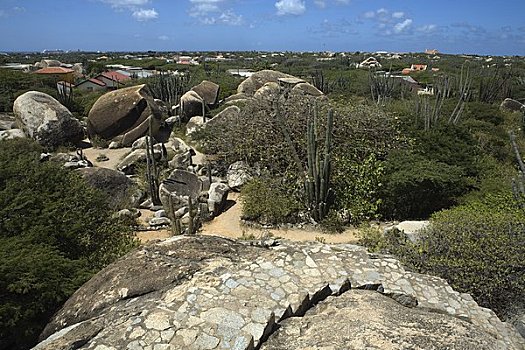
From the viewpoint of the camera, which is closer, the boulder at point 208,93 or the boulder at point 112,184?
the boulder at point 112,184

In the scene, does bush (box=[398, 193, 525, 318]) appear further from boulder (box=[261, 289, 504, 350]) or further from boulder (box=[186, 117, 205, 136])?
boulder (box=[186, 117, 205, 136])

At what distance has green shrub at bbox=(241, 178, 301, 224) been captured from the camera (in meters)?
9.45

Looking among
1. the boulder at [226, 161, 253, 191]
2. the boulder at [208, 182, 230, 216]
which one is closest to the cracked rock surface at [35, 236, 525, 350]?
the boulder at [208, 182, 230, 216]

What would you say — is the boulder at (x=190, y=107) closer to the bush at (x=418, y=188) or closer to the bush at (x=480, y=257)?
the bush at (x=418, y=188)

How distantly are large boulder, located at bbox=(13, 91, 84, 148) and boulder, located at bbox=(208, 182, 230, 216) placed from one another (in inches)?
319

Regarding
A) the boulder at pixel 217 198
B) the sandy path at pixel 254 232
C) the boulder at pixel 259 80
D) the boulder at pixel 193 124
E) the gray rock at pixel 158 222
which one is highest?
the boulder at pixel 259 80

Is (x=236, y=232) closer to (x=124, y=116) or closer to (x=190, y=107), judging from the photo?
(x=124, y=116)

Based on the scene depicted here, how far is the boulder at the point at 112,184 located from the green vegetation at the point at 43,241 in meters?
2.50

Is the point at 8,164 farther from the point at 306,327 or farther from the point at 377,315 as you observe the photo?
the point at 377,315

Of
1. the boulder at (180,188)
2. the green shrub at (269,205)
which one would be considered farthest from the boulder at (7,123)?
the green shrub at (269,205)

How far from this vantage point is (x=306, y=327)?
11.1ft

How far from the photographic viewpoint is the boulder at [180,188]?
10258mm

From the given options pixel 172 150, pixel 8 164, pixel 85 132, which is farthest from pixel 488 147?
pixel 85 132

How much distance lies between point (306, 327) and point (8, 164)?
5.56 meters
